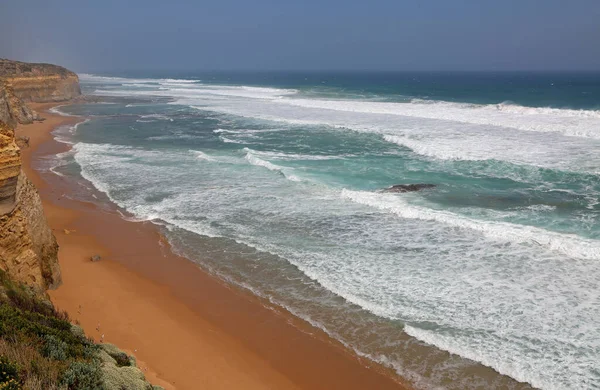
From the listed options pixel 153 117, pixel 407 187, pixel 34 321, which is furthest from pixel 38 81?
pixel 34 321

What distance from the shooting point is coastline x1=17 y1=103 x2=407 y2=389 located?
8336 mm

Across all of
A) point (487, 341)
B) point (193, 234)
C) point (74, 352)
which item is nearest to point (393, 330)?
point (487, 341)

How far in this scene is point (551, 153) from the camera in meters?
25.6

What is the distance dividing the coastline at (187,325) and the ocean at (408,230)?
52 centimetres

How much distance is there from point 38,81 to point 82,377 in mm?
62954

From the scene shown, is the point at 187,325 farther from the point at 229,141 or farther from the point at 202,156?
the point at 229,141

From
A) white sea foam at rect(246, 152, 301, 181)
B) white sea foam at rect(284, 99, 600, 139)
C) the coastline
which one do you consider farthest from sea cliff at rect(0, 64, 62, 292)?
white sea foam at rect(284, 99, 600, 139)

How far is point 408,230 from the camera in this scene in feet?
48.7

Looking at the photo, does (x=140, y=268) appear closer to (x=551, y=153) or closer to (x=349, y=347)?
(x=349, y=347)

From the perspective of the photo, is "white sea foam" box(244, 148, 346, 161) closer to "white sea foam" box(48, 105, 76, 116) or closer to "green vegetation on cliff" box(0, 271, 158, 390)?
"green vegetation on cliff" box(0, 271, 158, 390)

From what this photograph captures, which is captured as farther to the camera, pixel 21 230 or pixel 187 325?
pixel 187 325

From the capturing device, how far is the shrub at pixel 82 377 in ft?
18.5

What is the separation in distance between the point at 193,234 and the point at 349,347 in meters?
7.72

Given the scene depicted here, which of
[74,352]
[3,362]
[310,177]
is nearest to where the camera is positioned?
[3,362]
